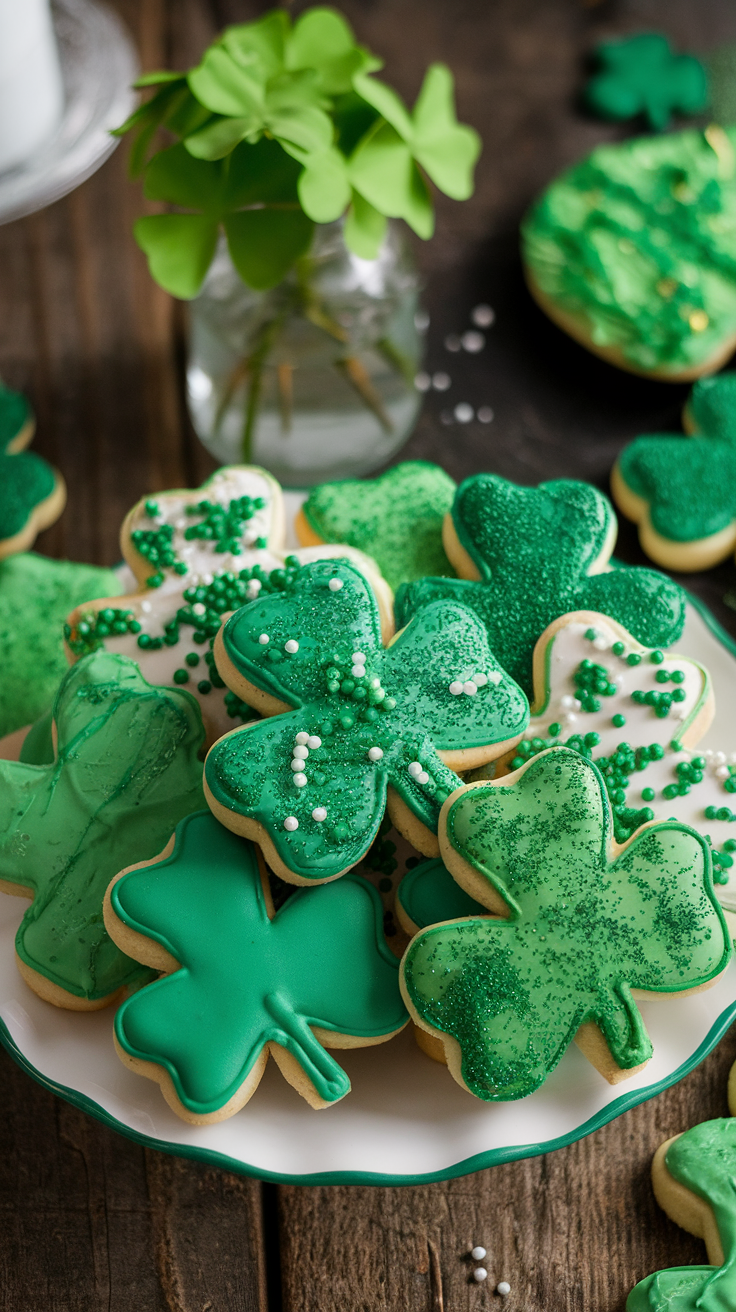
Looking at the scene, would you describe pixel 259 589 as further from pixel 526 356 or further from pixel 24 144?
pixel 526 356

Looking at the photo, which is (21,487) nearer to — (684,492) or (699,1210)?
(684,492)

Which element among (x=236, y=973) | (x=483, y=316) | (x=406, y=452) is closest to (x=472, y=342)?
(x=483, y=316)

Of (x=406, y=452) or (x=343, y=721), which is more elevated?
(x=343, y=721)

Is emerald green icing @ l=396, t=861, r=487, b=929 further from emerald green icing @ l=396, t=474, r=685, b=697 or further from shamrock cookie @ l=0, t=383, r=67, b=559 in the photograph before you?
shamrock cookie @ l=0, t=383, r=67, b=559

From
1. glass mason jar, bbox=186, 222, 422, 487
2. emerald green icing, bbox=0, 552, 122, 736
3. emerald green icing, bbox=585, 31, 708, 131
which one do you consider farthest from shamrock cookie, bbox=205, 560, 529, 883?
emerald green icing, bbox=585, 31, 708, 131

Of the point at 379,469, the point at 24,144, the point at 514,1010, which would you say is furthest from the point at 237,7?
the point at 514,1010

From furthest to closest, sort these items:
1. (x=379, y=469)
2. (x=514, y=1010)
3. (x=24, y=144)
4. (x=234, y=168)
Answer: (x=379, y=469) → (x=24, y=144) → (x=234, y=168) → (x=514, y=1010)

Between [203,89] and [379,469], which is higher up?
[203,89]
